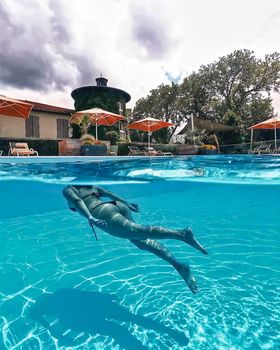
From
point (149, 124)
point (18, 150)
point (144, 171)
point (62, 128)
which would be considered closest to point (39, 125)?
point (62, 128)

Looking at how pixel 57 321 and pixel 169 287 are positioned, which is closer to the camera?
pixel 57 321

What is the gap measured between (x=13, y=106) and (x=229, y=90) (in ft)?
97.6

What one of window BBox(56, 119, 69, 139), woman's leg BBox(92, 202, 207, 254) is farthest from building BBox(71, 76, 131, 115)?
woman's leg BBox(92, 202, 207, 254)

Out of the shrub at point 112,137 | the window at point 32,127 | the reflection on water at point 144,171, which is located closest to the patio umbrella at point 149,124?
the shrub at point 112,137

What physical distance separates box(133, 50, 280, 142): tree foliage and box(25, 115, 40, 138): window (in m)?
18.8

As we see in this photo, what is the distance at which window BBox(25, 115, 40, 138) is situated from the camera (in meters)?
25.4

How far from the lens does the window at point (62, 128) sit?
2766 centimetres

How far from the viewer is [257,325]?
3.32m

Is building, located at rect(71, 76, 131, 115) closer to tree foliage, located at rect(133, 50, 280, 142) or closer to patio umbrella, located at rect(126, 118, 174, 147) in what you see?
patio umbrella, located at rect(126, 118, 174, 147)

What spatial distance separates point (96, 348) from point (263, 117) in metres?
36.6

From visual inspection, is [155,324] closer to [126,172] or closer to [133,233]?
[133,233]

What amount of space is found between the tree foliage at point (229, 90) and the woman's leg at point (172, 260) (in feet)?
97.2

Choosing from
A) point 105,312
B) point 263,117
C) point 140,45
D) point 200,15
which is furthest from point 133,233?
point 263,117

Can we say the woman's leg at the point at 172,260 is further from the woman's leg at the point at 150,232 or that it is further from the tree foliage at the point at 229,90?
the tree foliage at the point at 229,90
